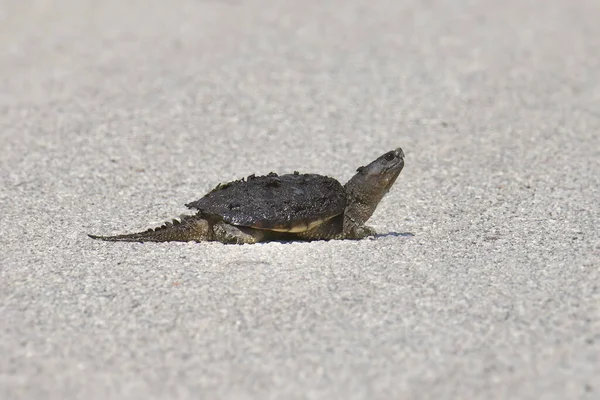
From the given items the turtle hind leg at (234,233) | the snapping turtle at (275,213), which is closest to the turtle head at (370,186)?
the snapping turtle at (275,213)

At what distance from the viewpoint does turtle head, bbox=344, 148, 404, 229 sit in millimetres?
5438

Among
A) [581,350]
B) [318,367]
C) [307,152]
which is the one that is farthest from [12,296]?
[307,152]

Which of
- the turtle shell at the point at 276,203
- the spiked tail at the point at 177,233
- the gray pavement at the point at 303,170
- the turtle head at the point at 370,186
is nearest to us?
the gray pavement at the point at 303,170

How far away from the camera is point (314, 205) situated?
5.17 meters

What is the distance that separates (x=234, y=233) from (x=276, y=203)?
11.0 inches

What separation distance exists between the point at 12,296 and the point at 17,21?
323 inches

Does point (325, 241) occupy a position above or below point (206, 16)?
below

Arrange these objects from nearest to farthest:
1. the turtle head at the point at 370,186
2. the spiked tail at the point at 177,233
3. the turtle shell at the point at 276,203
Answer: the turtle shell at the point at 276,203
the spiked tail at the point at 177,233
the turtle head at the point at 370,186

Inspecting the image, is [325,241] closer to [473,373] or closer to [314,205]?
[314,205]

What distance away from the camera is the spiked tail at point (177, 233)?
5.19 meters

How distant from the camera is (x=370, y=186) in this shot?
5.47m

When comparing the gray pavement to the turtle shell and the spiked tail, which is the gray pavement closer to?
the spiked tail

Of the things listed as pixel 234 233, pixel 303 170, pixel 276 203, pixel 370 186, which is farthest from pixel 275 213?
pixel 303 170

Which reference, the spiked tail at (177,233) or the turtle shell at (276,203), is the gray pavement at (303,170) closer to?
the spiked tail at (177,233)
